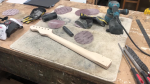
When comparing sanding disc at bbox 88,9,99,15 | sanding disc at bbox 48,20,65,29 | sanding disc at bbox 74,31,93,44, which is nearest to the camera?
sanding disc at bbox 74,31,93,44

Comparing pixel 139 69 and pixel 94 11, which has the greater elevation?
pixel 94 11

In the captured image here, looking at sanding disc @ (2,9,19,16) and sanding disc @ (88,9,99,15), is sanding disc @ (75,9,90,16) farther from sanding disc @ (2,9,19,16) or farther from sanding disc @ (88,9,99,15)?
sanding disc @ (2,9,19,16)

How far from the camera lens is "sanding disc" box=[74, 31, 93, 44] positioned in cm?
73

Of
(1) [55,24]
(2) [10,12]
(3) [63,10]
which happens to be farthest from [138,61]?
(2) [10,12]

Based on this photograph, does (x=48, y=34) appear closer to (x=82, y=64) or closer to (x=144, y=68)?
(x=82, y=64)

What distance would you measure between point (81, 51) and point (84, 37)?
149 millimetres

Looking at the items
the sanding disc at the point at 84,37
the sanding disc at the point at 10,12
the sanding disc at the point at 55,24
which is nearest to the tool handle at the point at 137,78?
the sanding disc at the point at 84,37

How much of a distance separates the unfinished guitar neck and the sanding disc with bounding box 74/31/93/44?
2.8 inches

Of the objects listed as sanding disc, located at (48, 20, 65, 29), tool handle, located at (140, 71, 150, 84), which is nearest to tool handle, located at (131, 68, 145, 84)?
tool handle, located at (140, 71, 150, 84)

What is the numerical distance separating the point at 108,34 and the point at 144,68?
292 millimetres

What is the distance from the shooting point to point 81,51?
64 cm

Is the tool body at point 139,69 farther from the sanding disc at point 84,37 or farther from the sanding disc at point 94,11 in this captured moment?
the sanding disc at point 94,11

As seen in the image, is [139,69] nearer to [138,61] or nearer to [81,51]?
[138,61]

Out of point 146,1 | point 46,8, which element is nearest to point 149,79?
point 46,8
